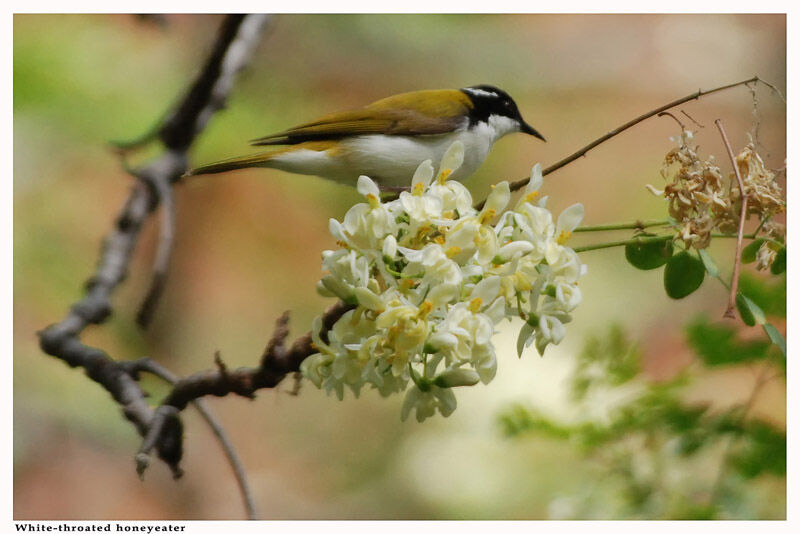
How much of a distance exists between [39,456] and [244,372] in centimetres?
47

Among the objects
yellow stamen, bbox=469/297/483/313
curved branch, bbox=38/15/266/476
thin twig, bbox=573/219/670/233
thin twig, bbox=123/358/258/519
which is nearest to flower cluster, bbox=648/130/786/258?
thin twig, bbox=573/219/670/233

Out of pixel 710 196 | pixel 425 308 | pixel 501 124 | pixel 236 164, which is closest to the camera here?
pixel 425 308

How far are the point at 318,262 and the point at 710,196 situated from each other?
69 centimetres

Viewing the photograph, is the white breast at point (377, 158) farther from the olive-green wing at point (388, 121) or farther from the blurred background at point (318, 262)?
the blurred background at point (318, 262)

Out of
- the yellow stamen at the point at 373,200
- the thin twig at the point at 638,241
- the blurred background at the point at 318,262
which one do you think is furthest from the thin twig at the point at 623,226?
the blurred background at the point at 318,262

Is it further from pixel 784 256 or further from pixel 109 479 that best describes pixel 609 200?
pixel 109 479

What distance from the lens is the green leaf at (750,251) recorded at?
83cm

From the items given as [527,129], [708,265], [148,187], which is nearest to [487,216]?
[708,265]

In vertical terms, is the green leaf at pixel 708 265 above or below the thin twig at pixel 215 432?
above

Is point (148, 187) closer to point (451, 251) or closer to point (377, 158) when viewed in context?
point (377, 158)

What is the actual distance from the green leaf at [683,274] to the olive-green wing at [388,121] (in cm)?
35

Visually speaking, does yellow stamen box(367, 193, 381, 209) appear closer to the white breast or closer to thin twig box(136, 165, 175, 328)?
the white breast

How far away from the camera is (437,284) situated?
1.91 ft
